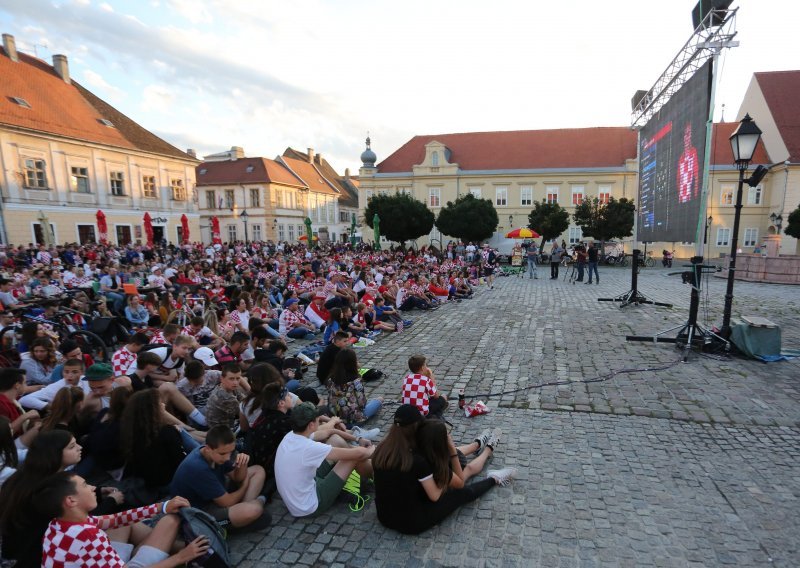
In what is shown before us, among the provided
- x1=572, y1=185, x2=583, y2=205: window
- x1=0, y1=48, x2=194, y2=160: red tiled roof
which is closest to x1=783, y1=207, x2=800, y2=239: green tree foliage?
x1=572, y1=185, x2=583, y2=205: window

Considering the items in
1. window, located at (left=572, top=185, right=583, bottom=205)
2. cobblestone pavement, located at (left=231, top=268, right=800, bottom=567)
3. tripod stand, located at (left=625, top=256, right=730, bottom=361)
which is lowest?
cobblestone pavement, located at (left=231, top=268, right=800, bottom=567)

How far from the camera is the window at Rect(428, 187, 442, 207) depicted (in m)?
48.2

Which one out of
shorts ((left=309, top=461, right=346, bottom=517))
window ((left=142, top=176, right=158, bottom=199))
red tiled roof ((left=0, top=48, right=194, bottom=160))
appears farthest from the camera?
window ((left=142, top=176, right=158, bottom=199))

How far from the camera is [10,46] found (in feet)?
102

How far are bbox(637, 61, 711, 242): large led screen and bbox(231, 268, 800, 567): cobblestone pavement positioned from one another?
3.26 metres

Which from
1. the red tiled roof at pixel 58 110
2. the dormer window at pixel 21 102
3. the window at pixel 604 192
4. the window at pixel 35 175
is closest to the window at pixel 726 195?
the window at pixel 604 192

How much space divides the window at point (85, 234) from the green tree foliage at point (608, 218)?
37867 mm

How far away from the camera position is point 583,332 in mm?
10531

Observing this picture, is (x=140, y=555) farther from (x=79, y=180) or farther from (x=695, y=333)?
(x=79, y=180)

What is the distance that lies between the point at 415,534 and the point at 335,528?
741 millimetres

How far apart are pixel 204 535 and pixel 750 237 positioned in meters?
52.2

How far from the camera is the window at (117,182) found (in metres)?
33.6

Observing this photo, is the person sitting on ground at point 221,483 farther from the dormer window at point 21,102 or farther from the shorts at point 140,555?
the dormer window at point 21,102

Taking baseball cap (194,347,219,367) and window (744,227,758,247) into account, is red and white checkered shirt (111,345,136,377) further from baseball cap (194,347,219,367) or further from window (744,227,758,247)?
window (744,227,758,247)
